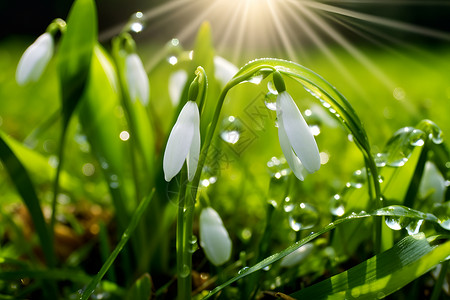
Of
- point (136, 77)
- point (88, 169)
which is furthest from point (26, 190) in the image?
point (88, 169)

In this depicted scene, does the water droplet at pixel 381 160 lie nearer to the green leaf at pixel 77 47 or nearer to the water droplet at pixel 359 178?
the water droplet at pixel 359 178

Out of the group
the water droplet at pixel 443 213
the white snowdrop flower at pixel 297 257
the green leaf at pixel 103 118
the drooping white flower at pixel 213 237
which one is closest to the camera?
the water droplet at pixel 443 213

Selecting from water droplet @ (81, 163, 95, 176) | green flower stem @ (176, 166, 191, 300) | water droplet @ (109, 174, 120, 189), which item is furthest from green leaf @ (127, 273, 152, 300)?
water droplet @ (81, 163, 95, 176)

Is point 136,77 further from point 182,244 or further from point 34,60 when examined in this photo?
point 182,244

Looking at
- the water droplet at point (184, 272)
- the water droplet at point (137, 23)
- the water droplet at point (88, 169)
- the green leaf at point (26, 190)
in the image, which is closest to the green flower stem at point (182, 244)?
the water droplet at point (184, 272)

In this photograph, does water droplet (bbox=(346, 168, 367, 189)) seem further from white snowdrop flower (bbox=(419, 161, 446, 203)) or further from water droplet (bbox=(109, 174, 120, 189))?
water droplet (bbox=(109, 174, 120, 189))

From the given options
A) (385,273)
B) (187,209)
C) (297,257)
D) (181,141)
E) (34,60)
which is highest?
(34,60)

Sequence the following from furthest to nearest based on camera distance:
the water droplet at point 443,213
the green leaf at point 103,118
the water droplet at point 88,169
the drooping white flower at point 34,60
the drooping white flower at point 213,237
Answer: the water droplet at point 88,169, the green leaf at point 103,118, the drooping white flower at point 34,60, the drooping white flower at point 213,237, the water droplet at point 443,213
